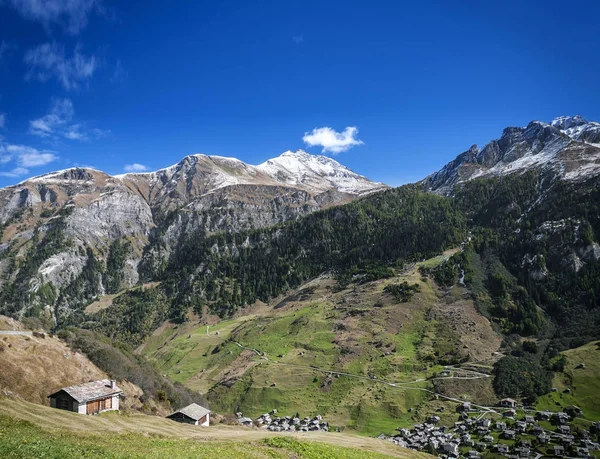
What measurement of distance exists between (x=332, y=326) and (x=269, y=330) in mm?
31510

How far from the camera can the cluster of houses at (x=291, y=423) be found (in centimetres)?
10406

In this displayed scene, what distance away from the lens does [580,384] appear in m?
122

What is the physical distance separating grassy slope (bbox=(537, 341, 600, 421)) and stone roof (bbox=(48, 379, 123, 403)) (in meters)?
114

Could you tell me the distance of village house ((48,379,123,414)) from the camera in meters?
52.0

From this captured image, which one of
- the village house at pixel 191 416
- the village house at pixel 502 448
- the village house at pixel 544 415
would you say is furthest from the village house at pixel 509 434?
the village house at pixel 191 416

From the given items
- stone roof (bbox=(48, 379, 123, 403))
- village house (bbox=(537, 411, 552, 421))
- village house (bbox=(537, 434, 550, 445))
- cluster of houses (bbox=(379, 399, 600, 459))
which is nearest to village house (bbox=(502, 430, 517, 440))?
cluster of houses (bbox=(379, 399, 600, 459))

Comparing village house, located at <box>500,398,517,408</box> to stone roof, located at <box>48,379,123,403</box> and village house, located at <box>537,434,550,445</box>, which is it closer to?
village house, located at <box>537,434,550,445</box>

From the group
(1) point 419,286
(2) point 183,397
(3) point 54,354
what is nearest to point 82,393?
(3) point 54,354

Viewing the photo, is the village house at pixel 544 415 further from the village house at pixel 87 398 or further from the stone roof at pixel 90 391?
the stone roof at pixel 90 391

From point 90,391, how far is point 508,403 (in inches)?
4380

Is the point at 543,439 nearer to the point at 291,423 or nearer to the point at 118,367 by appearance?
the point at 291,423

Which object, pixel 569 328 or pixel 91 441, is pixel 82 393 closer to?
pixel 91 441

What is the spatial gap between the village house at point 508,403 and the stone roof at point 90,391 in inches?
4198

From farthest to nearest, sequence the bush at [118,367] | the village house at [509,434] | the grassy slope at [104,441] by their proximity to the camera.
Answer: the village house at [509,434], the bush at [118,367], the grassy slope at [104,441]
